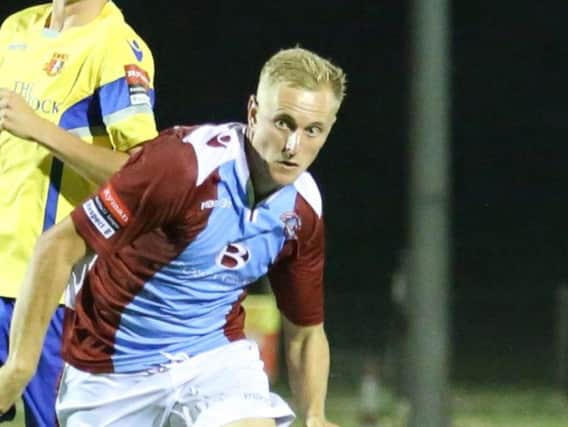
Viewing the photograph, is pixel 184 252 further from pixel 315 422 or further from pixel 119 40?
pixel 119 40

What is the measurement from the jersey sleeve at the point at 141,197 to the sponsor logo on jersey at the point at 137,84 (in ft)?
1.74

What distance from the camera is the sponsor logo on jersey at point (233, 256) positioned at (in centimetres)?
429

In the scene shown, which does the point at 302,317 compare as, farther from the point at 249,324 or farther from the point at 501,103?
the point at 501,103

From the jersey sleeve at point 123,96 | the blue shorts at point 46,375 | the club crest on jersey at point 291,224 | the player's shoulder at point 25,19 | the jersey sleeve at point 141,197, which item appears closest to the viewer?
the jersey sleeve at point 141,197

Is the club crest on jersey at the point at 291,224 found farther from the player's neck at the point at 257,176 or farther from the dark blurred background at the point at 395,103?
the dark blurred background at the point at 395,103

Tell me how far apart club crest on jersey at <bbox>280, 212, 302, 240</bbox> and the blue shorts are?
0.75 meters

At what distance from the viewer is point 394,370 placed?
11094mm

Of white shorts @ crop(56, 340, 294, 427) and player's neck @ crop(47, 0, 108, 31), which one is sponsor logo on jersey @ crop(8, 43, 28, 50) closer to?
player's neck @ crop(47, 0, 108, 31)

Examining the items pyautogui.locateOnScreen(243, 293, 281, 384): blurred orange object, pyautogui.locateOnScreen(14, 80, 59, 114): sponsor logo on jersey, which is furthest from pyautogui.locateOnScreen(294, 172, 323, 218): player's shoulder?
pyautogui.locateOnScreen(243, 293, 281, 384): blurred orange object

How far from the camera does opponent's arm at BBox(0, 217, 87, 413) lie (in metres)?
4.11

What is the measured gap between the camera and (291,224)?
4336mm

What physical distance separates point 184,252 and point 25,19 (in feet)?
3.24

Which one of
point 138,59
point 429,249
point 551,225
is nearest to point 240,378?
point 138,59

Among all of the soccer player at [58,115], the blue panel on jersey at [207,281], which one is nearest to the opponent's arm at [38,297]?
the blue panel on jersey at [207,281]
